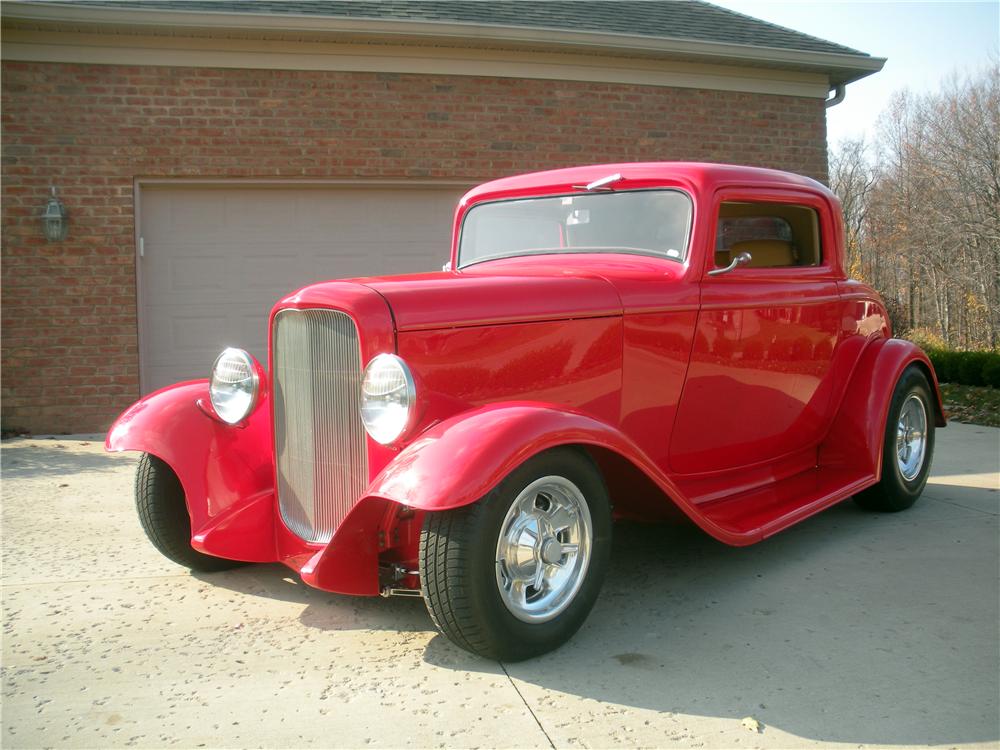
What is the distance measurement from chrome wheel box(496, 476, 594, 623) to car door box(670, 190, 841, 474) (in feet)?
3.14

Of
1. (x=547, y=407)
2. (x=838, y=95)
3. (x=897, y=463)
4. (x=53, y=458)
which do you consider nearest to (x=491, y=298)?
(x=547, y=407)

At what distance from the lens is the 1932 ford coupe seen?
283cm

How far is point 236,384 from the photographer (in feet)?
12.0

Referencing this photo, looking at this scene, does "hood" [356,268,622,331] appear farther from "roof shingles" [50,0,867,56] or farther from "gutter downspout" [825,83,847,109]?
"gutter downspout" [825,83,847,109]

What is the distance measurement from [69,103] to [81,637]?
19.8ft

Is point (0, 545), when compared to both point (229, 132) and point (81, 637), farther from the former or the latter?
point (229, 132)

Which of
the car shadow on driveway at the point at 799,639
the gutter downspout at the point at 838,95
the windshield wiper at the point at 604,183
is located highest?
the gutter downspout at the point at 838,95

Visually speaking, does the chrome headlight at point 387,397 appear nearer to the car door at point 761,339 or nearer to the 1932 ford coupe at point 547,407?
the 1932 ford coupe at point 547,407

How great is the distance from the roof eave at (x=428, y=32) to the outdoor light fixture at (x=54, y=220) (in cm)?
146

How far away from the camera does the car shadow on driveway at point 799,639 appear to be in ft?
8.39

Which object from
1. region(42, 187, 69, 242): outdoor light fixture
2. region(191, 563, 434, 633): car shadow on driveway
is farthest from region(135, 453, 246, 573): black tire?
region(42, 187, 69, 242): outdoor light fixture

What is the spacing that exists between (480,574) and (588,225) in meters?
1.95

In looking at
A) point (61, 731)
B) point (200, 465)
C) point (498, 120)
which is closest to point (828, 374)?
point (200, 465)

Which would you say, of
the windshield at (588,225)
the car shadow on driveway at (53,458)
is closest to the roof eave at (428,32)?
the car shadow on driveway at (53,458)
